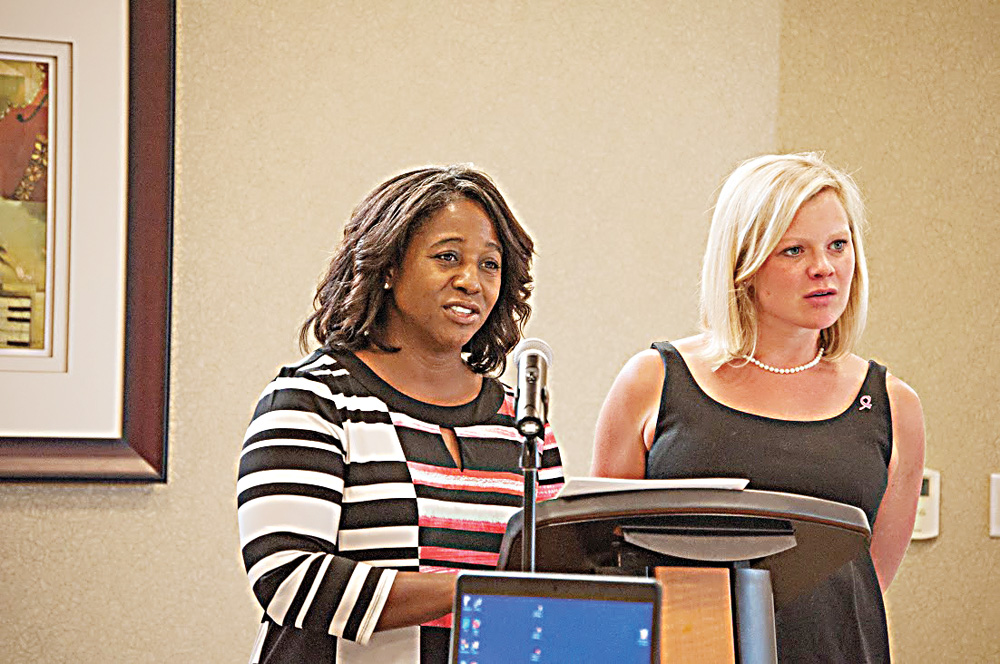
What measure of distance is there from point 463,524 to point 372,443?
0.16 metres

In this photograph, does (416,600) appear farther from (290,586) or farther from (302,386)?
(302,386)

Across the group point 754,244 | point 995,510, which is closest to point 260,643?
point 754,244

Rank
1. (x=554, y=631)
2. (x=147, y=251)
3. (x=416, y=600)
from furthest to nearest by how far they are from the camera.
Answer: (x=147, y=251) < (x=416, y=600) < (x=554, y=631)

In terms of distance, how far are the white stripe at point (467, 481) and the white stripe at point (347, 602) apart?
0.16 meters

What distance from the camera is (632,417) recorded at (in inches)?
69.9

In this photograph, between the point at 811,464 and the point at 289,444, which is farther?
the point at 811,464

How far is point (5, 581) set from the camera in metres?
2.18

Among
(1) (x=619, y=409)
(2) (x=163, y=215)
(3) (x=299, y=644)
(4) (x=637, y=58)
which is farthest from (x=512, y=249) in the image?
(4) (x=637, y=58)

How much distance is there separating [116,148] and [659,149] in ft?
→ 4.01

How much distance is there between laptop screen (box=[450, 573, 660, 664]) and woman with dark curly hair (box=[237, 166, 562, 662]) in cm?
36

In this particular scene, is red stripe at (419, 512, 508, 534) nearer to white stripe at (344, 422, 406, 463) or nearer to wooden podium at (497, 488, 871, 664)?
white stripe at (344, 422, 406, 463)

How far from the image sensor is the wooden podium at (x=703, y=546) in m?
1.01

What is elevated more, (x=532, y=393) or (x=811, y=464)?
(x=532, y=393)

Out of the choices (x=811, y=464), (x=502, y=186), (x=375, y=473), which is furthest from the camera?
(x=502, y=186)
